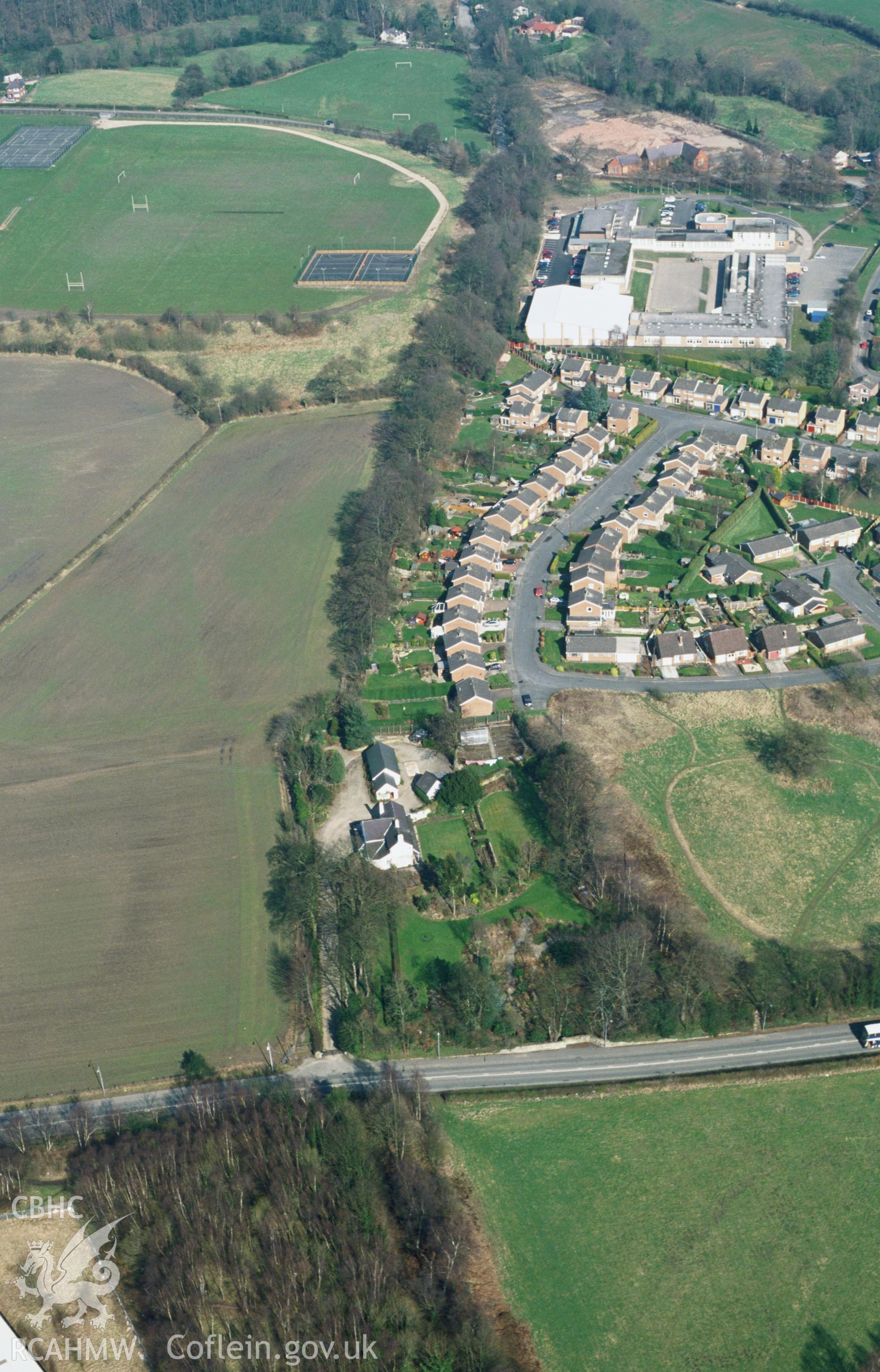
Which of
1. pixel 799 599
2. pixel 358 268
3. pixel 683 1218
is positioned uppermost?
pixel 358 268

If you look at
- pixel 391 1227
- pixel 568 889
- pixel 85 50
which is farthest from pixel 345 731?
pixel 85 50

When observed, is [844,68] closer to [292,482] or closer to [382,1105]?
[292,482]

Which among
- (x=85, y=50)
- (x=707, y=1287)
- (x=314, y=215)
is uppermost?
(x=85, y=50)

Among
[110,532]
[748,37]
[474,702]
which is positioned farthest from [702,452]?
[748,37]

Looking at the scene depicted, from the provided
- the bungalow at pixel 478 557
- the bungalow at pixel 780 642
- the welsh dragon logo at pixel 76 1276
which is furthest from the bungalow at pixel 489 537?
the welsh dragon logo at pixel 76 1276

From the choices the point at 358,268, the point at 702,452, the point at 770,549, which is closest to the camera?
the point at 770,549

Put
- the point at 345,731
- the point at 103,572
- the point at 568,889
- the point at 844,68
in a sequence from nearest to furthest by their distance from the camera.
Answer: the point at 568,889 → the point at 345,731 → the point at 103,572 → the point at 844,68

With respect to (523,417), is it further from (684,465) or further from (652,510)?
(652,510)

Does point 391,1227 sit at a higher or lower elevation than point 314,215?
lower

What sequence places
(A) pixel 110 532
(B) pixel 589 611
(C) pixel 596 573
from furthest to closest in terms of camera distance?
(A) pixel 110 532, (C) pixel 596 573, (B) pixel 589 611
